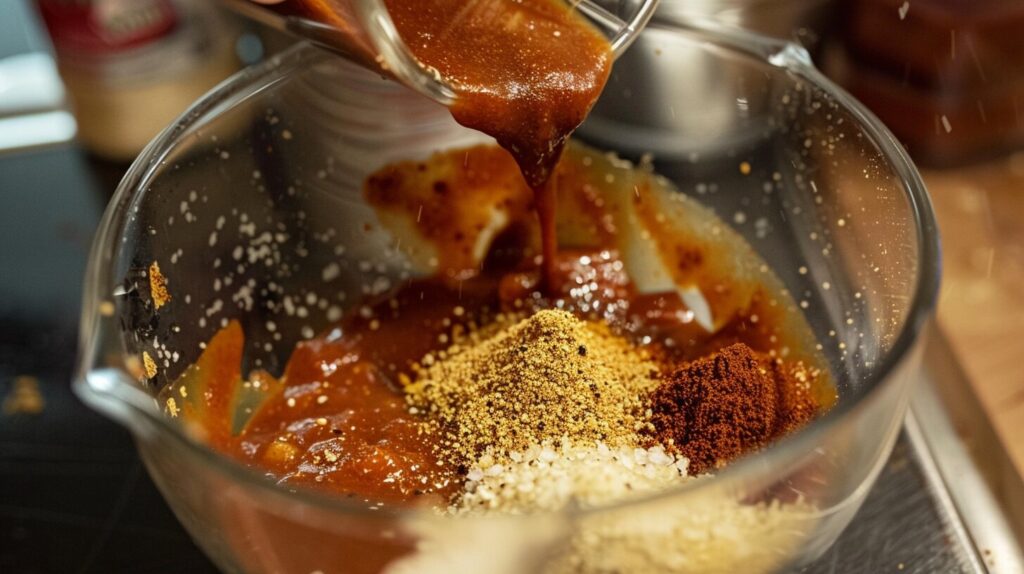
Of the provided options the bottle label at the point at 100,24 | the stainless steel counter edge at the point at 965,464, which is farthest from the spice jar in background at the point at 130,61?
the stainless steel counter edge at the point at 965,464

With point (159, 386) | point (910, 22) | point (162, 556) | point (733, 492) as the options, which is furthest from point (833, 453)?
point (910, 22)

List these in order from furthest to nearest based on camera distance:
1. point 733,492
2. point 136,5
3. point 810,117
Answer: point 136,5 < point 810,117 < point 733,492

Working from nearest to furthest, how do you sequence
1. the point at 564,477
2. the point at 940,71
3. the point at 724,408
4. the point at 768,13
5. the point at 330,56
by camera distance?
the point at 564,477
the point at 724,408
the point at 330,56
the point at 768,13
the point at 940,71

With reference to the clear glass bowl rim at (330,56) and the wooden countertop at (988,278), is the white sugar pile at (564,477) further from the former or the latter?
the wooden countertop at (988,278)

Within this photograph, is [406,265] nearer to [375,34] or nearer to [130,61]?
[375,34]

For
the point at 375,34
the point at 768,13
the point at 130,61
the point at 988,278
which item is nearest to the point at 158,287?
the point at 375,34

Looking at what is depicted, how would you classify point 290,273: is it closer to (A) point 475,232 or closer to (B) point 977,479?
(A) point 475,232
